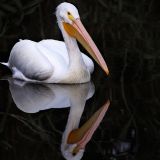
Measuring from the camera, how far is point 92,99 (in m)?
5.39

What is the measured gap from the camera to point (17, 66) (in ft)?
20.5

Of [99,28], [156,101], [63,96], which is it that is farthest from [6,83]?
[99,28]

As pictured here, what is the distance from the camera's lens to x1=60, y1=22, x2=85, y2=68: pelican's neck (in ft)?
19.9

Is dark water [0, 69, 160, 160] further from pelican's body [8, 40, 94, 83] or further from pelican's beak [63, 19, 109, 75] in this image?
pelican's beak [63, 19, 109, 75]

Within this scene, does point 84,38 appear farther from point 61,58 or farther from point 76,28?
point 61,58

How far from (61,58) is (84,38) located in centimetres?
48

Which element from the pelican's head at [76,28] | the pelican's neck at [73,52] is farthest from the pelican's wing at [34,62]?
the pelican's head at [76,28]

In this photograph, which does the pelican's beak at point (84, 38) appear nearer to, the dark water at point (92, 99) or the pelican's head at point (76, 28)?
the pelican's head at point (76, 28)

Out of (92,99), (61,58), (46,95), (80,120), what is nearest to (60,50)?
(61,58)

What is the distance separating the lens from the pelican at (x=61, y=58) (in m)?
5.89

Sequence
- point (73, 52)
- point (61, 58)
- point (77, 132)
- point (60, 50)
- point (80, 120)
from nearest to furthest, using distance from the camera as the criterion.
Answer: point (77, 132), point (80, 120), point (73, 52), point (61, 58), point (60, 50)

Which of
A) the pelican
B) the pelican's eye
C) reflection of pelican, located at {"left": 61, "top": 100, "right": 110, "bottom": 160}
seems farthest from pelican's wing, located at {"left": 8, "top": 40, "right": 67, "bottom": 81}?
reflection of pelican, located at {"left": 61, "top": 100, "right": 110, "bottom": 160}

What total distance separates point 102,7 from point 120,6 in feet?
0.89

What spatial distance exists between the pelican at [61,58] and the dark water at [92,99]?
92mm
